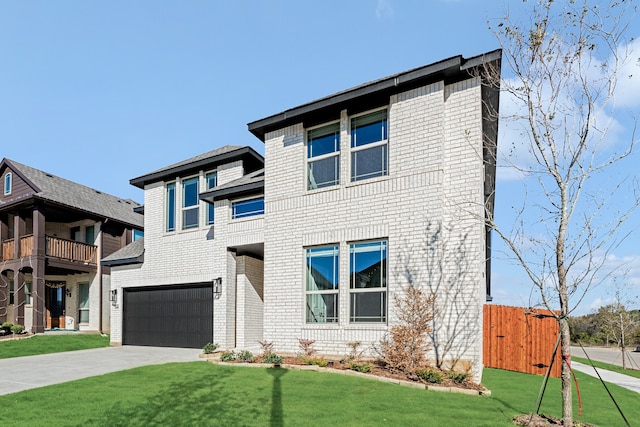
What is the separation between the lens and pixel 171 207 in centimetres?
1552

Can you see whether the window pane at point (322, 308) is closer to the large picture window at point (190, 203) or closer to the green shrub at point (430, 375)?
the green shrub at point (430, 375)

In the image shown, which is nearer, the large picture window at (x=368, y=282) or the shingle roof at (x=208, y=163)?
the large picture window at (x=368, y=282)

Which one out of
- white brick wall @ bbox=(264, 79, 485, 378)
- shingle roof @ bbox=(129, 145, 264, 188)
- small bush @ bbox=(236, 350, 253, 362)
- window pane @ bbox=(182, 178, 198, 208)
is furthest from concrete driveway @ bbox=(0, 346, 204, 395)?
shingle roof @ bbox=(129, 145, 264, 188)

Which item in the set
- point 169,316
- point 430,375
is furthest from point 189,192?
point 430,375

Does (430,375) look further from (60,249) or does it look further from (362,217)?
(60,249)

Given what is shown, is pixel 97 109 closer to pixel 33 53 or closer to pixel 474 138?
pixel 33 53

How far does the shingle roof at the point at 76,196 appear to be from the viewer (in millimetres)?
19531

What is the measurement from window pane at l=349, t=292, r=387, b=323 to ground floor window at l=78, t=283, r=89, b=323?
16798 mm

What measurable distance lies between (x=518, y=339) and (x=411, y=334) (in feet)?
15.1

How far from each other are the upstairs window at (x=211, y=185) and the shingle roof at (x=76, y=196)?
9.01 m

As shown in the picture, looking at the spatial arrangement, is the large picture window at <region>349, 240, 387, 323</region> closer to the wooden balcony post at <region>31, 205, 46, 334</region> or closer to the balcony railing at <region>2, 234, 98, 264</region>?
the wooden balcony post at <region>31, 205, 46, 334</region>

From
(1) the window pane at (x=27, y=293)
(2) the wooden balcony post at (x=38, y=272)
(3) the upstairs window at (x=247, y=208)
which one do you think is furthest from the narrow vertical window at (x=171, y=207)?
(1) the window pane at (x=27, y=293)

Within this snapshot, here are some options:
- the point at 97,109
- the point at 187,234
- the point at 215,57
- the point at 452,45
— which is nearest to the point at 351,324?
the point at 452,45

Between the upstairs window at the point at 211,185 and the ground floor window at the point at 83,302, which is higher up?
the upstairs window at the point at 211,185
